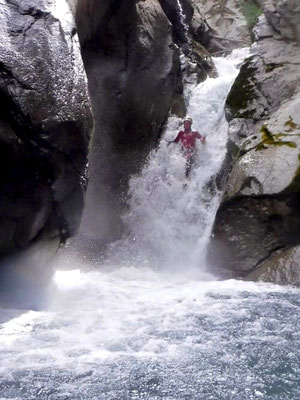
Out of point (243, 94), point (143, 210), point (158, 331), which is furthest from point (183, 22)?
point (158, 331)

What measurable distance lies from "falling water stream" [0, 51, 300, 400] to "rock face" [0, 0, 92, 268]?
1.07 meters

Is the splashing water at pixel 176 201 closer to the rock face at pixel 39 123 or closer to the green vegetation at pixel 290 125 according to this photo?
the green vegetation at pixel 290 125

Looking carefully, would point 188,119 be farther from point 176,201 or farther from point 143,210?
point 143,210

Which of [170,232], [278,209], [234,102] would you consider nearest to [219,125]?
[234,102]

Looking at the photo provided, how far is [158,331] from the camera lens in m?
5.20

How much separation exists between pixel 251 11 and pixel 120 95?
9.30 metres

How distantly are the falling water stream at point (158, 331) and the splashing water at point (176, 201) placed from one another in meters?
0.03

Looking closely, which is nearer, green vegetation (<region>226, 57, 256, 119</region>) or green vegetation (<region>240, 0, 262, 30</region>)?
green vegetation (<region>226, 57, 256, 119</region>)

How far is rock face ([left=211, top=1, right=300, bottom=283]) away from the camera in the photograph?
24.6 ft

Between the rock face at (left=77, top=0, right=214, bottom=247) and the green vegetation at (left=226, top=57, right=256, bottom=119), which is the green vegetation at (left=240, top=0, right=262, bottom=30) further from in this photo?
the green vegetation at (left=226, top=57, right=256, bottom=119)

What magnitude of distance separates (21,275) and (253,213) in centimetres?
352

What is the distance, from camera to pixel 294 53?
1008cm

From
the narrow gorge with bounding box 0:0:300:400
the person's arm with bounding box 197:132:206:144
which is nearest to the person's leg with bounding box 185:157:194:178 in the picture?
the narrow gorge with bounding box 0:0:300:400

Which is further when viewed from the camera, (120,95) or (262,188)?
(120,95)
